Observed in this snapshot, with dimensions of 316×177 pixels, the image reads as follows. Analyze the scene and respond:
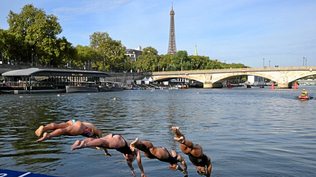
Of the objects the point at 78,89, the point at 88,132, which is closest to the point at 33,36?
the point at 78,89

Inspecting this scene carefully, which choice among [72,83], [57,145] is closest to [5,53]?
[72,83]

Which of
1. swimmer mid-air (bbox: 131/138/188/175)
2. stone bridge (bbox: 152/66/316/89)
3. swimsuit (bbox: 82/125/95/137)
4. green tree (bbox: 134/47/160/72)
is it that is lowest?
swimmer mid-air (bbox: 131/138/188/175)

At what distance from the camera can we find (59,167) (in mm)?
9086

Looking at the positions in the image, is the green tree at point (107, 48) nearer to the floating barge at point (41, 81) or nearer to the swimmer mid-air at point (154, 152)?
the floating barge at point (41, 81)

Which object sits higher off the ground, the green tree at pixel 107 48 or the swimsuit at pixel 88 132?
the green tree at pixel 107 48

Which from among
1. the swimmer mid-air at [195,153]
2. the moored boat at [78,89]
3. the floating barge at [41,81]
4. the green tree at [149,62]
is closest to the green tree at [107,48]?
the green tree at [149,62]

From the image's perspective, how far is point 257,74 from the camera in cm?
10594

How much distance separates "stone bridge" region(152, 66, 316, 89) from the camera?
9769cm

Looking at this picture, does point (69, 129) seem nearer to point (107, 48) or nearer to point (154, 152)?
point (154, 152)

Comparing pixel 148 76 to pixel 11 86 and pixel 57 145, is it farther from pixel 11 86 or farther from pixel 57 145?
pixel 57 145

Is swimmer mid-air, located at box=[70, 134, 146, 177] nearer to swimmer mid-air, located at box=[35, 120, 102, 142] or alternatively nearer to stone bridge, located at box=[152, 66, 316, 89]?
swimmer mid-air, located at box=[35, 120, 102, 142]

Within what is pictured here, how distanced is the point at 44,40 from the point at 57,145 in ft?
242

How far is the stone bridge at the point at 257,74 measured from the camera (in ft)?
320

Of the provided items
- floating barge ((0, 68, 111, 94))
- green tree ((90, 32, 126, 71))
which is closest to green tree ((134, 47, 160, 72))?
green tree ((90, 32, 126, 71))
